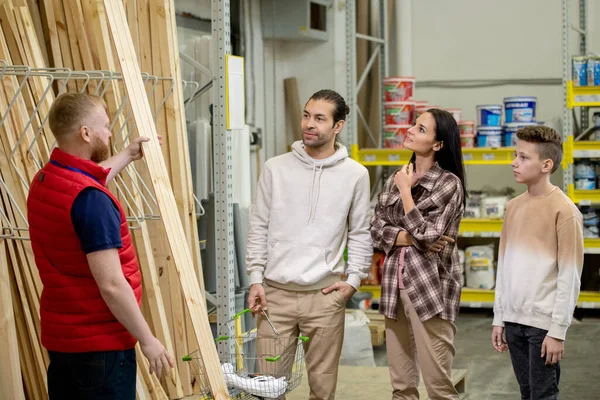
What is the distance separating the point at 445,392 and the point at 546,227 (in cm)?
77

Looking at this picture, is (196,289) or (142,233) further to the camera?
(142,233)

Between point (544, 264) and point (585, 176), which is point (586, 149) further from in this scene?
point (544, 264)

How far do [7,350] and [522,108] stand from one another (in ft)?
15.5

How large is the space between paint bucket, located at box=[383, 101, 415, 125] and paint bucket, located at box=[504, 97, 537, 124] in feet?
2.43

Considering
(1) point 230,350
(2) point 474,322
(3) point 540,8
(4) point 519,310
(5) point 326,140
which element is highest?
(3) point 540,8

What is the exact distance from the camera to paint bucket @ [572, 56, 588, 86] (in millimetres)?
6914

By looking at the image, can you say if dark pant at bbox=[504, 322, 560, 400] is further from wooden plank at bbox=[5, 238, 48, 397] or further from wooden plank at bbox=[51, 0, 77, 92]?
wooden plank at bbox=[51, 0, 77, 92]

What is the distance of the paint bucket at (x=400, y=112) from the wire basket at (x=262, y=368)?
323 cm

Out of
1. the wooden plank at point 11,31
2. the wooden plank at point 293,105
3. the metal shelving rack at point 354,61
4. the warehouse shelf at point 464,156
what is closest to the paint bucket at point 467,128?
the warehouse shelf at point 464,156

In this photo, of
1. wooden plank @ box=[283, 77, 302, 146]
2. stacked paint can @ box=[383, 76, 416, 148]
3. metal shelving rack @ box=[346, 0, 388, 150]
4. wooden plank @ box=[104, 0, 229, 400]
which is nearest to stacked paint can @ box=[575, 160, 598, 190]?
stacked paint can @ box=[383, 76, 416, 148]

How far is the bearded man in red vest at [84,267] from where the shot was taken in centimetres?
231

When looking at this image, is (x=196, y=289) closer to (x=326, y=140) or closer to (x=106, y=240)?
(x=106, y=240)

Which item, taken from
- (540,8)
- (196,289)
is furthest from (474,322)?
(196,289)

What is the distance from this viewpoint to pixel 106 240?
230 centimetres
